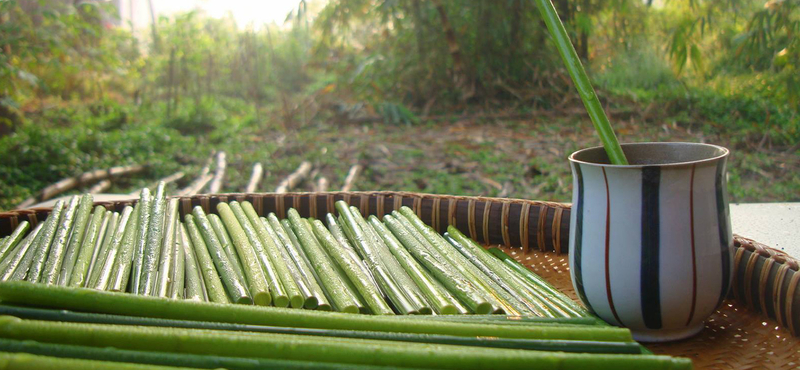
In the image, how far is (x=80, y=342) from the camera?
71 cm

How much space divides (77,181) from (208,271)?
→ 3.80 metres

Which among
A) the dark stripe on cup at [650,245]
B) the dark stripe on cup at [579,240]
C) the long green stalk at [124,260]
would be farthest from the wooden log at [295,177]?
the dark stripe on cup at [650,245]

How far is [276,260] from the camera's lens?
1.08 m

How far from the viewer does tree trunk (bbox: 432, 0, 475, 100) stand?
6.05m

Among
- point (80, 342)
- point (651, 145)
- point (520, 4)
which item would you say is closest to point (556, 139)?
point (520, 4)

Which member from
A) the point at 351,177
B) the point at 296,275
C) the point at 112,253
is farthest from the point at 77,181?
the point at 296,275

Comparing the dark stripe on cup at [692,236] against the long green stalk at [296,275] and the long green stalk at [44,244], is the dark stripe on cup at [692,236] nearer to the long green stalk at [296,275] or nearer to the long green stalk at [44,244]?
the long green stalk at [296,275]

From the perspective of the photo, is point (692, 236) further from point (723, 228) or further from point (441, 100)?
point (441, 100)

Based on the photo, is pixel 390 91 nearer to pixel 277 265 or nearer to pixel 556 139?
pixel 556 139

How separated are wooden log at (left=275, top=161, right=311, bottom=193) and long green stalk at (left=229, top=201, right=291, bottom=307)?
8.10 ft

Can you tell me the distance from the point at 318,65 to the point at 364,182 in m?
4.86

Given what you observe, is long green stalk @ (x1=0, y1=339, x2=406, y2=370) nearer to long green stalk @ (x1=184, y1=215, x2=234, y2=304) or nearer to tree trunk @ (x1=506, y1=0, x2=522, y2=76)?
long green stalk @ (x1=184, y1=215, x2=234, y2=304)

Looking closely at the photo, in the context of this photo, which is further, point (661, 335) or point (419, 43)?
point (419, 43)

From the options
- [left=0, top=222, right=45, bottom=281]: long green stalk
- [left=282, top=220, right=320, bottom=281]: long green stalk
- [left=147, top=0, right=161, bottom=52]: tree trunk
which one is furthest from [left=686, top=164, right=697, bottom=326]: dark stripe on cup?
[left=147, top=0, right=161, bottom=52]: tree trunk
